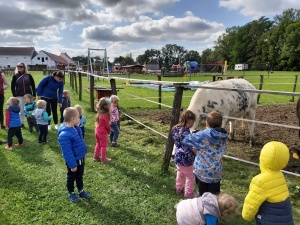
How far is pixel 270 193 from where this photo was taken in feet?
7.00

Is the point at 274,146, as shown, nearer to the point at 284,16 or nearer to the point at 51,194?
the point at 51,194

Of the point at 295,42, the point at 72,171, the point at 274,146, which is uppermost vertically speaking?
the point at 295,42

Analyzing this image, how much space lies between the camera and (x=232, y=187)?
391cm

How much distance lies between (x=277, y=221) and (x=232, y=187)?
177 cm

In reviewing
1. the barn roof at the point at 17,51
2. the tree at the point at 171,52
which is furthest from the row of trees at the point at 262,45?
the barn roof at the point at 17,51

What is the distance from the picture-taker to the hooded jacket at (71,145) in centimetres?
326

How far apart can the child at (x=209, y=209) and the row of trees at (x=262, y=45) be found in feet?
182

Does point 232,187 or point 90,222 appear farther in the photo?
point 232,187

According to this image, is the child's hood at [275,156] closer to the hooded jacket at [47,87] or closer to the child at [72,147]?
the child at [72,147]

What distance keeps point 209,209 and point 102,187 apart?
6.81 feet

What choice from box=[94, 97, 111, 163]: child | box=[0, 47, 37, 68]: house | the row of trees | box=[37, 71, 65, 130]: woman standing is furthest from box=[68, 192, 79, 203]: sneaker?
box=[0, 47, 37, 68]: house

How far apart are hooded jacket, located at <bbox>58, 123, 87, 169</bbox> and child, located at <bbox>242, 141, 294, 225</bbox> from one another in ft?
7.04

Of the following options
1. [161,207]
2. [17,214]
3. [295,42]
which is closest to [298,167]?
[161,207]

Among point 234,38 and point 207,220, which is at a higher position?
point 234,38
